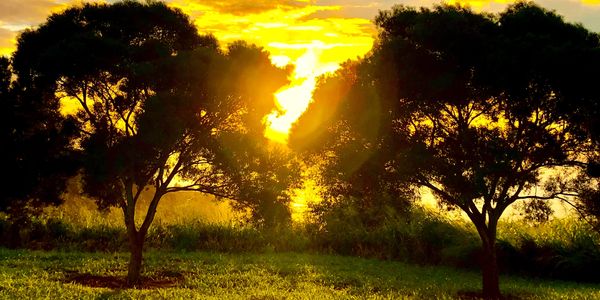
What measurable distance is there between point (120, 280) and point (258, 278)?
13.5 feet

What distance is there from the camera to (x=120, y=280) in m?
18.2

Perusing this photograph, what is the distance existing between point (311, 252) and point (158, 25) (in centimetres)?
1277

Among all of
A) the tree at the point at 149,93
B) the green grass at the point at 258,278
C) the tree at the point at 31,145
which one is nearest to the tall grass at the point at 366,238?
the green grass at the point at 258,278

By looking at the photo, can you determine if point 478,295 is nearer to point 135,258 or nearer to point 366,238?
point 366,238

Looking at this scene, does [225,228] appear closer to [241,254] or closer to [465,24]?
[241,254]

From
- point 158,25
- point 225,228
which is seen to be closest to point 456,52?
point 158,25

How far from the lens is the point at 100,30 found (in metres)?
17.2

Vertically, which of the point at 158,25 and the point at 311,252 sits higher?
the point at 158,25

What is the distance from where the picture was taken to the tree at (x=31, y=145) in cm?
1747

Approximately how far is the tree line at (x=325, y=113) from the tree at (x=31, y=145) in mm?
46

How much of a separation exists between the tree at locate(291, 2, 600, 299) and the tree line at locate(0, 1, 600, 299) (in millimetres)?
39

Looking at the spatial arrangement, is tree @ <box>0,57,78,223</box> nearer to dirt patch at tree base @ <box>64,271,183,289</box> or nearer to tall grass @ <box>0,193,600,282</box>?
dirt patch at tree base @ <box>64,271,183,289</box>

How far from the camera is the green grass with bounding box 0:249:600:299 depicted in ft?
52.6

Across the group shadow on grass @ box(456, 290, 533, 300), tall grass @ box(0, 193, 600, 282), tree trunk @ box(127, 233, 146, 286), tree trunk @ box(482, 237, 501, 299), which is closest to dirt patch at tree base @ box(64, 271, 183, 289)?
tree trunk @ box(127, 233, 146, 286)
